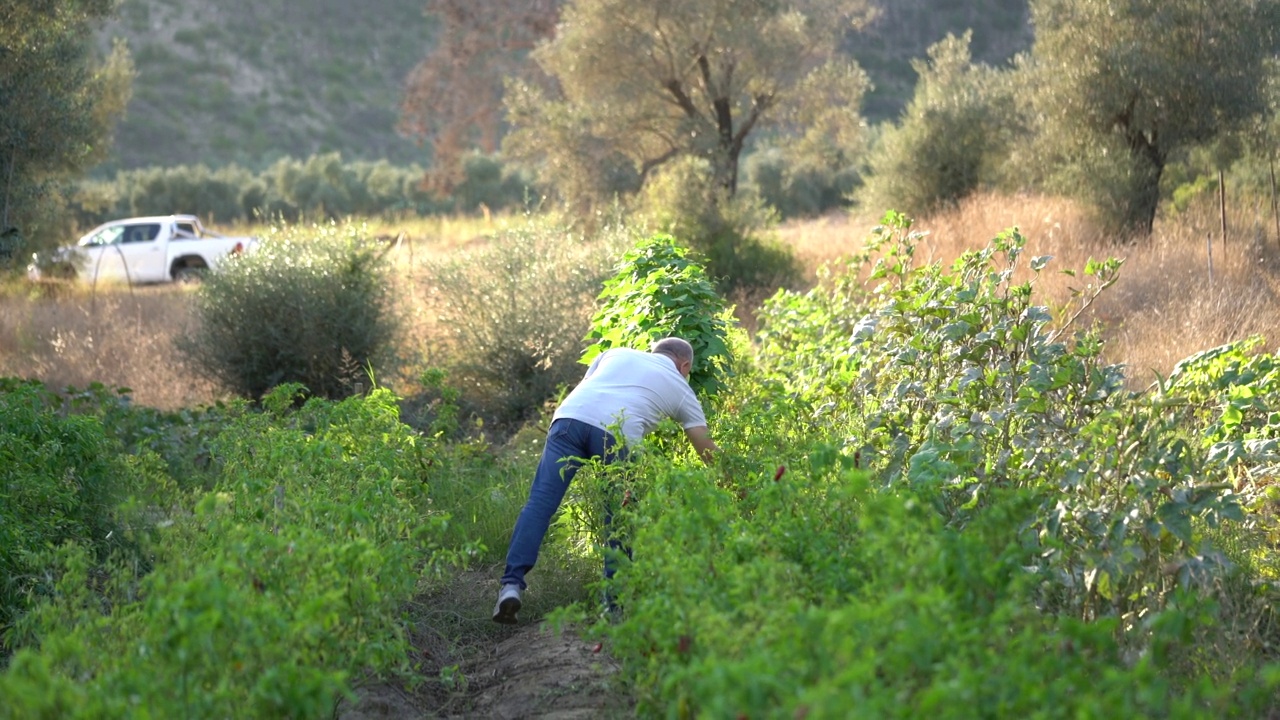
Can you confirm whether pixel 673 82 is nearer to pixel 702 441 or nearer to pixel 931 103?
pixel 931 103

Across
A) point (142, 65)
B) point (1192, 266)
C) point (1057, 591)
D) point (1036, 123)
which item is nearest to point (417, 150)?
point (142, 65)

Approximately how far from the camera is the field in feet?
9.13

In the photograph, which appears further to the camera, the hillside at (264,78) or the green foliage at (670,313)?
the hillside at (264,78)

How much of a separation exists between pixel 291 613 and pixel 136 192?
29054 mm

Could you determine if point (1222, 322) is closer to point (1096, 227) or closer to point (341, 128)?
point (1096, 227)

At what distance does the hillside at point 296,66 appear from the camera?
38.2 meters

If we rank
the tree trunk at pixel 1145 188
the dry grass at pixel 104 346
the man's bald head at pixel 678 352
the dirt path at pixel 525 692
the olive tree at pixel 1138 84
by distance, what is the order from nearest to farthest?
the dirt path at pixel 525 692 < the man's bald head at pixel 678 352 < the dry grass at pixel 104 346 < the olive tree at pixel 1138 84 < the tree trunk at pixel 1145 188

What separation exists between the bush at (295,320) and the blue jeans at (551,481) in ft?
17.1

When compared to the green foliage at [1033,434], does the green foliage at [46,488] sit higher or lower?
lower

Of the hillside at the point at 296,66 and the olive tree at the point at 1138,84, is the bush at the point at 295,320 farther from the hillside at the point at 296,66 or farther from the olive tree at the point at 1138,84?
the hillside at the point at 296,66

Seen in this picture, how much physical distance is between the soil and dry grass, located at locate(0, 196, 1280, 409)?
3110 mm

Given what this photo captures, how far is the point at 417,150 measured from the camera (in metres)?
42.6

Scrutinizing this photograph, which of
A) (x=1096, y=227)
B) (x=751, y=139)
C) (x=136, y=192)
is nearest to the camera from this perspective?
(x=1096, y=227)

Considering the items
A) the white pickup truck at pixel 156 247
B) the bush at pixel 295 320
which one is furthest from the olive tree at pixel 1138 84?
the white pickup truck at pixel 156 247
